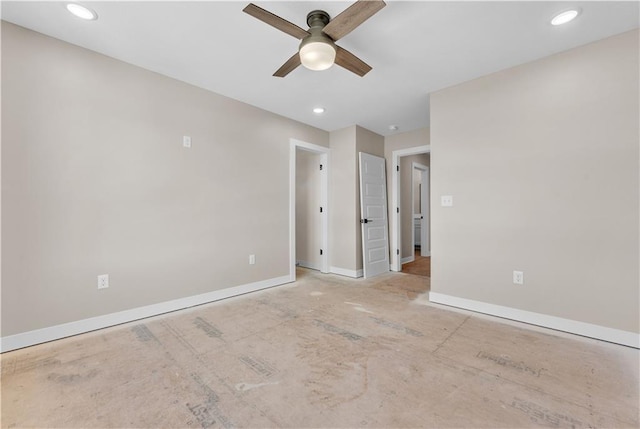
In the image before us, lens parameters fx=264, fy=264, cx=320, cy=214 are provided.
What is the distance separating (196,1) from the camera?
1793mm

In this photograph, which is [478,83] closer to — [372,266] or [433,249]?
[433,249]

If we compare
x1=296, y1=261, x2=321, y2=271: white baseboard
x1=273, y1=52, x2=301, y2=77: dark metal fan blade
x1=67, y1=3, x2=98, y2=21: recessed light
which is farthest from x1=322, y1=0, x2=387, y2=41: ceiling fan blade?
x1=296, y1=261, x2=321, y2=271: white baseboard

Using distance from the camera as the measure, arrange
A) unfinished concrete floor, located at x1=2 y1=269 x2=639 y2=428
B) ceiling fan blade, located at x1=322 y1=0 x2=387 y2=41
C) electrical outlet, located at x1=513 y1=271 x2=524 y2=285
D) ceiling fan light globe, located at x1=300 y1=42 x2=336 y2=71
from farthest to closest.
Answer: electrical outlet, located at x1=513 y1=271 x2=524 y2=285
ceiling fan light globe, located at x1=300 y1=42 x2=336 y2=71
ceiling fan blade, located at x1=322 y1=0 x2=387 y2=41
unfinished concrete floor, located at x1=2 y1=269 x2=639 y2=428

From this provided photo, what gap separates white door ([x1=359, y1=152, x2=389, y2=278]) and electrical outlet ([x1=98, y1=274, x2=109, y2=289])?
3246 mm

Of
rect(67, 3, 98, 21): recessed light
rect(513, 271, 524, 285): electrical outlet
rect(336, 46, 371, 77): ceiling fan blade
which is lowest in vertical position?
rect(513, 271, 524, 285): electrical outlet

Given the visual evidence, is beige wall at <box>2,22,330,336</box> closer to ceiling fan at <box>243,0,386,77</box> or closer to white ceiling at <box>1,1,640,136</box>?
white ceiling at <box>1,1,640,136</box>

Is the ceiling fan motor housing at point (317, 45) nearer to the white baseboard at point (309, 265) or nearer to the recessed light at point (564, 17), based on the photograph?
the recessed light at point (564, 17)

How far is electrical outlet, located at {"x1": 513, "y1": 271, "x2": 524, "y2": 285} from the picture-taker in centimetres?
258

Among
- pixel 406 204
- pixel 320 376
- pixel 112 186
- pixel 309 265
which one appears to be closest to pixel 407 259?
pixel 406 204

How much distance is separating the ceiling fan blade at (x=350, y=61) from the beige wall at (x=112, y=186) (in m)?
1.74

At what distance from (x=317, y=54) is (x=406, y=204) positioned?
4165 mm

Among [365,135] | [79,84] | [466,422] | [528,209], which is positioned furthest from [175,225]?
[528,209]

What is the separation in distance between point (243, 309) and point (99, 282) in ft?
4.36

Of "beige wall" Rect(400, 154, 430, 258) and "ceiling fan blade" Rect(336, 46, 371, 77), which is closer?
"ceiling fan blade" Rect(336, 46, 371, 77)
